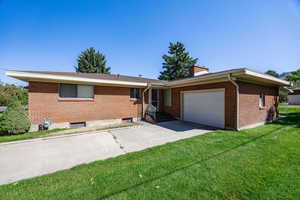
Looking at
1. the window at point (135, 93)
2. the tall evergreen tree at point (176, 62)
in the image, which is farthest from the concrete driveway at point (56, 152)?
the tall evergreen tree at point (176, 62)

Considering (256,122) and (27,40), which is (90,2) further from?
(256,122)

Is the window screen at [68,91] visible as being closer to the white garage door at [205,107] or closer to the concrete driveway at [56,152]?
the concrete driveway at [56,152]

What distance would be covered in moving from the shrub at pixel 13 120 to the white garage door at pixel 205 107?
30.7 feet

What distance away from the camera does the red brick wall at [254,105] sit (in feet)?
22.7

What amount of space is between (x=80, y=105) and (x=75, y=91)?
2.98ft

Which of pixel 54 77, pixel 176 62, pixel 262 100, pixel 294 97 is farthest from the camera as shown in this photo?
pixel 294 97

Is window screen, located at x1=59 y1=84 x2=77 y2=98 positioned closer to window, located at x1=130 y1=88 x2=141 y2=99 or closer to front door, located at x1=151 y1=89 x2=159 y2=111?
window, located at x1=130 y1=88 x2=141 y2=99

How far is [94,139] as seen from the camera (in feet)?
18.4

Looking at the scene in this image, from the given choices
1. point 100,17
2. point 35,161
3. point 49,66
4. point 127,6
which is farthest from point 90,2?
point 49,66

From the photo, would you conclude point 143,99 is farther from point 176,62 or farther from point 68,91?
point 176,62

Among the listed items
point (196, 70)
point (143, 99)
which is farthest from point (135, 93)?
point (196, 70)

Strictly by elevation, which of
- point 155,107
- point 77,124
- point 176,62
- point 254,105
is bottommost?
point 77,124

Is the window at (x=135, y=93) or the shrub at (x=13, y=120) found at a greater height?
the window at (x=135, y=93)

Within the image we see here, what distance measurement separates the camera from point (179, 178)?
2.74 m
